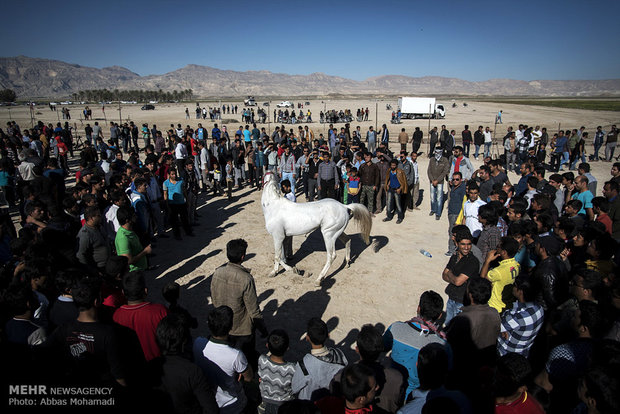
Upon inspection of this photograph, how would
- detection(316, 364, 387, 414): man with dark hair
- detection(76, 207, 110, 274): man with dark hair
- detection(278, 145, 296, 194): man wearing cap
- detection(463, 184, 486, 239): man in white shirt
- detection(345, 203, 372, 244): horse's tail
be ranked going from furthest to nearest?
detection(278, 145, 296, 194): man wearing cap, detection(345, 203, 372, 244): horse's tail, detection(463, 184, 486, 239): man in white shirt, detection(76, 207, 110, 274): man with dark hair, detection(316, 364, 387, 414): man with dark hair

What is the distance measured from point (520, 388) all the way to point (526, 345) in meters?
1.59

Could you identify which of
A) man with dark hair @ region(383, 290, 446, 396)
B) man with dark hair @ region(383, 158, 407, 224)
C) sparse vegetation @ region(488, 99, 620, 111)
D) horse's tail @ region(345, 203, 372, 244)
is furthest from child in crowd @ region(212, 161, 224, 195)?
sparse vegetation @ region(488, 99, 620, 111)

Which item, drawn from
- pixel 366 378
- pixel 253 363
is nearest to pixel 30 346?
pixel 253 363

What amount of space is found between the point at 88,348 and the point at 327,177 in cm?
869

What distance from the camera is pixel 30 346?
303 centimetres

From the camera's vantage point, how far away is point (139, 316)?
11.2 ft

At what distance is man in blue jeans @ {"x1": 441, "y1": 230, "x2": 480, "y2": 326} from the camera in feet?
14.5

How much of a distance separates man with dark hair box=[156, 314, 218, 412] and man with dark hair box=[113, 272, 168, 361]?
27.3 inches

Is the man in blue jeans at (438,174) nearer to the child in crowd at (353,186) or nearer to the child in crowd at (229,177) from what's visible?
the child in crowd at (353,186)

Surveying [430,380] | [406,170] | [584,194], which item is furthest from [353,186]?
[430,380]

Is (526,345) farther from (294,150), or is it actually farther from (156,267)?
(294,150)

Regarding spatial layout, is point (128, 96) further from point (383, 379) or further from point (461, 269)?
point (383, 379)

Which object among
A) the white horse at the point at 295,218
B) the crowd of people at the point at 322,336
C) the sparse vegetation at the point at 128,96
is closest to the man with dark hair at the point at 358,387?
the crowd of people at the point at 322,336

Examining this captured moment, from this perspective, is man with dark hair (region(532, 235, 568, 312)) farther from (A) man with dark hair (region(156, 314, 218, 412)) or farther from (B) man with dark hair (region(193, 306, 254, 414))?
(A) man with dark hair (region(156, 314, 218, 412))
